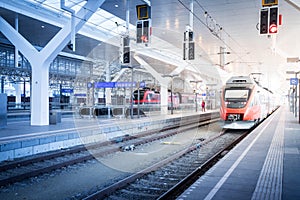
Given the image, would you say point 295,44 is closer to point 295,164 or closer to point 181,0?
point 181,0

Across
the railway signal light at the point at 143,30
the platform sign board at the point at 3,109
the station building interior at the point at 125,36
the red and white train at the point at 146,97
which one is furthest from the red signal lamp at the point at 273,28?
the red and white train at the point at 146,97

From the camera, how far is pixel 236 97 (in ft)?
48.9

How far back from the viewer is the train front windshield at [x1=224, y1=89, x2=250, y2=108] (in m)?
14.7

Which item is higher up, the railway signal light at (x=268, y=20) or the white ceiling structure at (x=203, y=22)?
the white ceiling structure at (x=203, y=22)

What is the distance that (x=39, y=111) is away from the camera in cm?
1334

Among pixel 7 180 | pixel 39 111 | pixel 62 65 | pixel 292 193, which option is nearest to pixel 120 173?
pixel 7 180

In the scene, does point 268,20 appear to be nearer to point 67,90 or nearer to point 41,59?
point 41,59

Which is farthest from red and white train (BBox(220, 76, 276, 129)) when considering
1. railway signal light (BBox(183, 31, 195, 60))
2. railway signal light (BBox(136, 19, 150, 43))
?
railway signal light (BBox(136, 19, 150, 43))

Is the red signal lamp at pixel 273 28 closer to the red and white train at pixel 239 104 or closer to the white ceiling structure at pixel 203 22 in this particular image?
the white ceiling structure at pixel 203 22

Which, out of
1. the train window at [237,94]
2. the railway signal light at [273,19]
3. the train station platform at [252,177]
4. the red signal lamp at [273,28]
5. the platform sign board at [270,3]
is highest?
the platform sign board at [270,3]

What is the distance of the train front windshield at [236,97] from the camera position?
14677mm

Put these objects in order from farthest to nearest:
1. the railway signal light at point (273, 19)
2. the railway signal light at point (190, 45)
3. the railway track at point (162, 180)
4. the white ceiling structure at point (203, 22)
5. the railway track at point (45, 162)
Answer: the railway signal light at point (190, 45), the white ceiling structure at point (203, 22), the railway signal light at point (273, 19), the railway track at point (45, 162), the railway track at point (162, 180)

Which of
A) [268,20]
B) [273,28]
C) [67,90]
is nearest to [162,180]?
[273,28]

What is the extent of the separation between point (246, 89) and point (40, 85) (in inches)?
391
